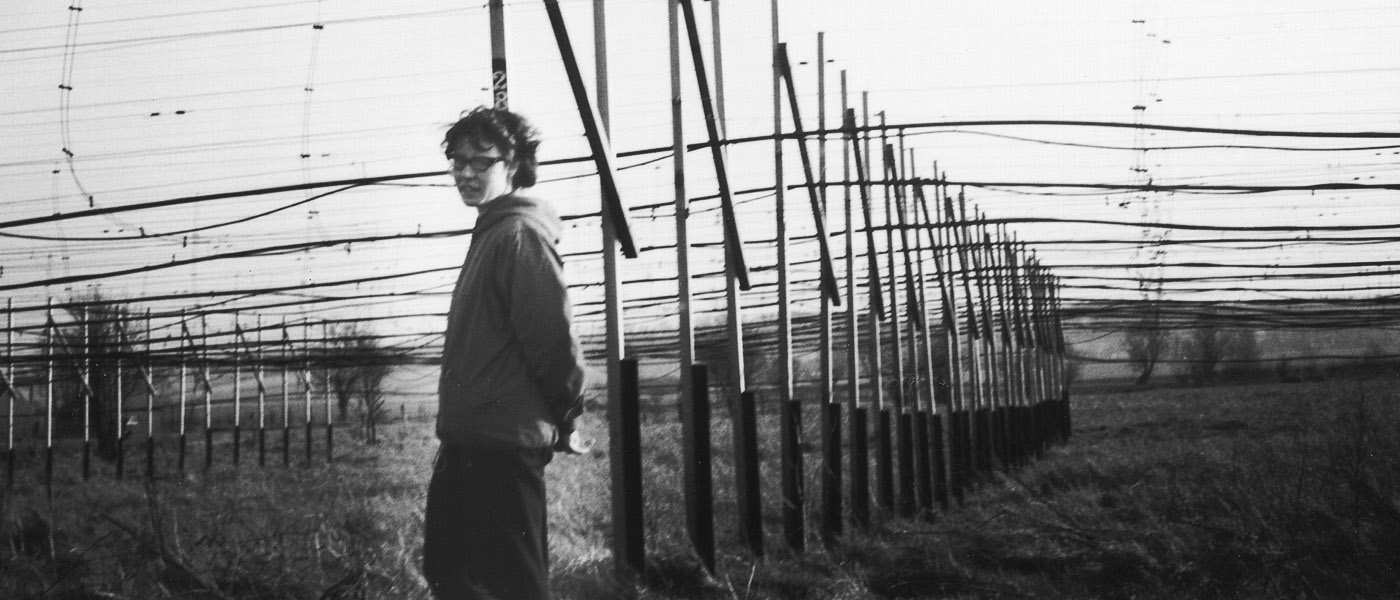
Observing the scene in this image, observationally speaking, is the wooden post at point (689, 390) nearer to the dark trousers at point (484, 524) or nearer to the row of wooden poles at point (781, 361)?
the row of wooden poles at point (781, 361)

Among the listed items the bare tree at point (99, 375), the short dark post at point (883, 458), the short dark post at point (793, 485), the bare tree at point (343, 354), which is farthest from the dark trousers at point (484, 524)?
the bare tree at point (99, 375)

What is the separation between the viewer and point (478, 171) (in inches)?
134

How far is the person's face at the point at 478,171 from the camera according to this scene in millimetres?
3400

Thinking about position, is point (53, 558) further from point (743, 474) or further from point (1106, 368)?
point (1106, 368)

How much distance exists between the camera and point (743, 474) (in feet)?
25.2

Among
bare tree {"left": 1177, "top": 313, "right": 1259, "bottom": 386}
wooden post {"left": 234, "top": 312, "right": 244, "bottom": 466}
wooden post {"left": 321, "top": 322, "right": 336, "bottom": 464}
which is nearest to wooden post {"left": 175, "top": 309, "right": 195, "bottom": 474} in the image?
wooden post {"left": 234, "top": 312, "right": 244, "bottom": 466}

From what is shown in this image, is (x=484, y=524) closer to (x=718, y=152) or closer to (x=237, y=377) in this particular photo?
(x=718, y=152)

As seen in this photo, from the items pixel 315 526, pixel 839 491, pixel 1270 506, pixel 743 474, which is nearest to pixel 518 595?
pixel 315 526

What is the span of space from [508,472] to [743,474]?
4.53m

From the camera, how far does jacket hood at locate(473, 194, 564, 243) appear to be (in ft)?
10.8

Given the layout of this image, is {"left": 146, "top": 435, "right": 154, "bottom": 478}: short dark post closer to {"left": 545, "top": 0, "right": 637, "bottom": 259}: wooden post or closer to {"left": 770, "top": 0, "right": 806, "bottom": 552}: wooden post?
{"left": 545, "top": 0, "right": 637, "bottom": 259}: wooden post

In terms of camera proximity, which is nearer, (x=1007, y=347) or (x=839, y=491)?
(x=839, y=491)

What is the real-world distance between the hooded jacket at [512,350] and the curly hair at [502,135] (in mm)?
247

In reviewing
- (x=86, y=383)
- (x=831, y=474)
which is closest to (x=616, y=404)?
(x=831, y=474)
